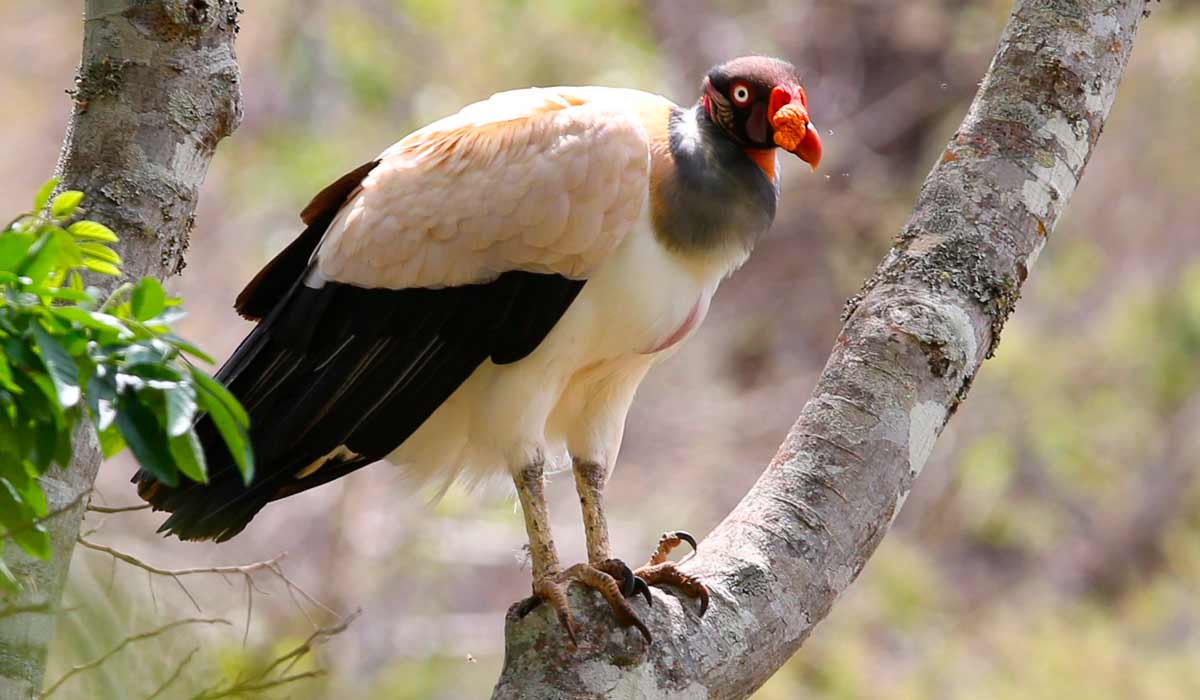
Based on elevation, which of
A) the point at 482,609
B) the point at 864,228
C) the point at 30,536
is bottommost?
the point at 30,536

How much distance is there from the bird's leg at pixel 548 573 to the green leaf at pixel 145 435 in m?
0.99

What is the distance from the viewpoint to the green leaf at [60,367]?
137 centimetres

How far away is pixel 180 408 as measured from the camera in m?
1.41

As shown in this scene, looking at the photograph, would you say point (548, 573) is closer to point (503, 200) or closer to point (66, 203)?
point (503, 200)

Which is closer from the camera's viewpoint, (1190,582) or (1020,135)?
(1020,135)

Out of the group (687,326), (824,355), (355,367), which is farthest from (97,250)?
(824,355)

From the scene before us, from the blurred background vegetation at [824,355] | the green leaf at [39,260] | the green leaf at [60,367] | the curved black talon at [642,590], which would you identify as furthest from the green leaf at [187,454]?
the blurred background vegetation at [824,355]

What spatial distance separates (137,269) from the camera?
7.47ft

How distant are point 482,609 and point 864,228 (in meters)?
3.98

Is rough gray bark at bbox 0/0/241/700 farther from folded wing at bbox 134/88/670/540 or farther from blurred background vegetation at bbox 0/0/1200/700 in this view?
blurred background vegetation at bbox 0/0/1200/700

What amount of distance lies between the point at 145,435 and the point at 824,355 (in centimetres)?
999

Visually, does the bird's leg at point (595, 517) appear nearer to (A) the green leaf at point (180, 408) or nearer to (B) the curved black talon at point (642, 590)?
(B) the curved black talon at point (642, 590)

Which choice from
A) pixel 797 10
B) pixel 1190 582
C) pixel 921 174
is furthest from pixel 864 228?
pixel 1190 582

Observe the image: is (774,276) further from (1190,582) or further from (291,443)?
(291,443)
